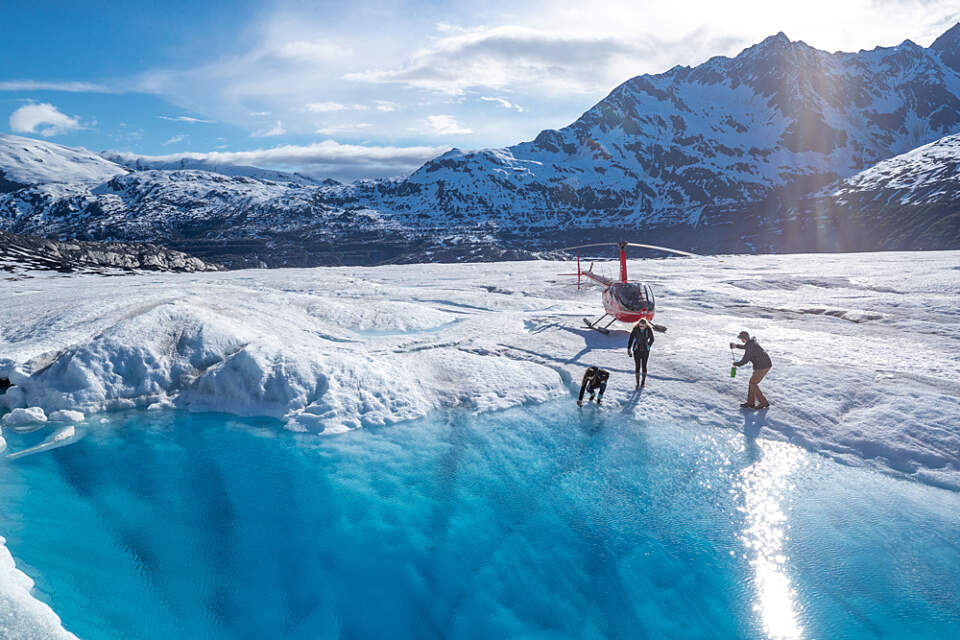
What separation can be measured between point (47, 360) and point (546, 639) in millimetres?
14851

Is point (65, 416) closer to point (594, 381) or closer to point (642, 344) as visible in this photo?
point (594, 381)

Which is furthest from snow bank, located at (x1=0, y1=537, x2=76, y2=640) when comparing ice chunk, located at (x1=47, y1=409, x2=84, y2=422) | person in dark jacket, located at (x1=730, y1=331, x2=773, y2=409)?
person in dark jacket, located at (x1=730, y1=331, x2=773, y2=409)

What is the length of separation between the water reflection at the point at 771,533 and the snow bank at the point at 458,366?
1.09 metres

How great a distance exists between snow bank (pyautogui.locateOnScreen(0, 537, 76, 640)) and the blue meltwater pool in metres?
0.25

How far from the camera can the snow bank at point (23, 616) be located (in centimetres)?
561

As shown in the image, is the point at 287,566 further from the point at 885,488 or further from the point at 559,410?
the point at 885,488

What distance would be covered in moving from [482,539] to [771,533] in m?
4.51

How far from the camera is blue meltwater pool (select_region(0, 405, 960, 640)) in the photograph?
6.30 metres

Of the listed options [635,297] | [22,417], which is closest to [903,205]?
[635,297]

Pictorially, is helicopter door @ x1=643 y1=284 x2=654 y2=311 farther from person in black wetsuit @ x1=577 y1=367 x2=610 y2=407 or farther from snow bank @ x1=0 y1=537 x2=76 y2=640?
snow bank @ x1=0 y1=537 x2=76 y2=640

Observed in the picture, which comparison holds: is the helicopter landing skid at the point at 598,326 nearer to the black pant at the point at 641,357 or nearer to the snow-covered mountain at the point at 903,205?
the black pant at the point at 641,357

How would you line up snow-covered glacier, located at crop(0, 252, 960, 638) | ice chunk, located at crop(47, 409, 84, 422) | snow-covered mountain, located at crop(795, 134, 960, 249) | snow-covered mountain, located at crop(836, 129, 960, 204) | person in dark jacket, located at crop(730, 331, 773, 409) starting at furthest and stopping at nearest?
snow-covered mountain, located at crop(836, 129, 960, 204) < snow-covered mountain, located at crop(795, 134, 960, 249) < ice chunk, located at crop(47, 409, 84, 422) < person in dark jacket, located at crop(730, 331, 773, 409) < snow-covered glacier, located at crop(0, 252, 960, 638)

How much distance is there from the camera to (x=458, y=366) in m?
15.3

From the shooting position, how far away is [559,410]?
498 inches
